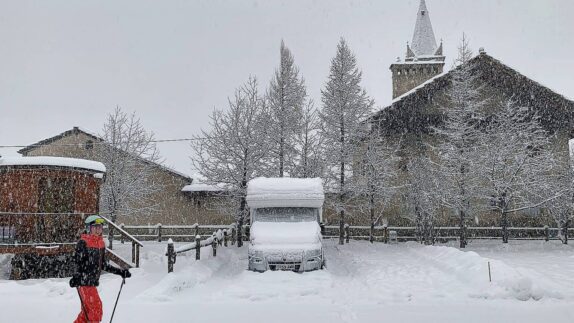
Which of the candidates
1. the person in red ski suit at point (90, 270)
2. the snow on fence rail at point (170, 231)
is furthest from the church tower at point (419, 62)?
the person in red ski suit at point (90, 270)

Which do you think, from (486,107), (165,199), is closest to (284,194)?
(486,107)

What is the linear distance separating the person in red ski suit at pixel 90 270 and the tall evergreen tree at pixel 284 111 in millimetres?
18112

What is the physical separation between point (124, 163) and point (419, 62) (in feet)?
105

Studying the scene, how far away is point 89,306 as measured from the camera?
22.6 feet

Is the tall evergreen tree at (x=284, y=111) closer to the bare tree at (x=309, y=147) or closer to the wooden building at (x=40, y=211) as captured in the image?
the bare tree at (x=309, y=147)

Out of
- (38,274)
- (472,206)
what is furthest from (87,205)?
(472,206)

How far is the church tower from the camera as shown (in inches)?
1907

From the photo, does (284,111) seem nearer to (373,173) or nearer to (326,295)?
(373,173)

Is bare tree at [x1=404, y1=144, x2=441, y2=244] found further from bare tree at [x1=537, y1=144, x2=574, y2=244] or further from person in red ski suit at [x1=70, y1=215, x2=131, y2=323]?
person in red ski suit at [x1=70, y1=215, x2=131, y2=323]

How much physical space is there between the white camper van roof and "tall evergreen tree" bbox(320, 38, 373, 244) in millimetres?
9617

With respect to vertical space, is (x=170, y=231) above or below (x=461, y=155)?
below

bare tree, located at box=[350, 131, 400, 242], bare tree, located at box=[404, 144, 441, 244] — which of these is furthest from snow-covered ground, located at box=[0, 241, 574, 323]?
bare tree, located at box=[350, 131, 400, 242]

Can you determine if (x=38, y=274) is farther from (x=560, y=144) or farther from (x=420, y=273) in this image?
(x=560, y=144)

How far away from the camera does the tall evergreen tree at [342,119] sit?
83.8 ft
